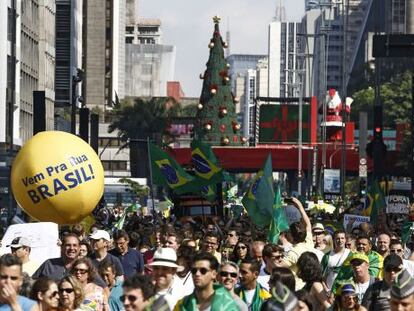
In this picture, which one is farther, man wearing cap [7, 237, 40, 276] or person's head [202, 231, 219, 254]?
person's head [202, 231, 219, 254]

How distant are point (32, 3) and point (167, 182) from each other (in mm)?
47727

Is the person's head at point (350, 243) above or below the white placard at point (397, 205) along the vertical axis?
above

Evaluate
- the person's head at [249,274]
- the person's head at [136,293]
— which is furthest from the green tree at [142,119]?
the person's head at [136,293]

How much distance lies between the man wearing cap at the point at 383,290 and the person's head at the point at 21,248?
403cm

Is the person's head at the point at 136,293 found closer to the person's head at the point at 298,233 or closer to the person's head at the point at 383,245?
the person's head at the point at 298,233

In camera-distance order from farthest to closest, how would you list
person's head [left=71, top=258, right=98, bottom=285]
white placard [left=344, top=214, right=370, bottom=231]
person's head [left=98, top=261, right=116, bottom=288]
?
Result: 1. white placard [left=344, top=214, right=370, bottom=231]
2. person's head [left=98, top=261, right=116, bottom=288]
3. person's head [left=71, top=258, right=98, bottom=285]

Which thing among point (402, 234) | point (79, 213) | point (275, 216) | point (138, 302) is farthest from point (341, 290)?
point (402, 234)

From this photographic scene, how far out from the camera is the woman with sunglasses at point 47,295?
1352 cm

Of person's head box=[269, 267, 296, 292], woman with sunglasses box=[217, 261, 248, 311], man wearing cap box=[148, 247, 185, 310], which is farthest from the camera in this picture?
person's head box=[269, 267, 296, 292]

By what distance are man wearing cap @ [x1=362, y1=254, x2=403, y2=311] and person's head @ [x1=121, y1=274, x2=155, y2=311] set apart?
2.68m

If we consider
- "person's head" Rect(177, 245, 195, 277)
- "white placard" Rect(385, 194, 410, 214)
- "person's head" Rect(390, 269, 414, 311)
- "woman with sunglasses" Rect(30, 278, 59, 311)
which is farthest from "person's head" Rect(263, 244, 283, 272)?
"white placard" Rect(385, 194, 410, 214)

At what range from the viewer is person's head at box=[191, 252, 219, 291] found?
13250 millimetres

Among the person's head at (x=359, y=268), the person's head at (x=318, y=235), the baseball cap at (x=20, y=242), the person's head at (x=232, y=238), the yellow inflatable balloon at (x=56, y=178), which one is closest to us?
the person's head at (x=359, y=268)

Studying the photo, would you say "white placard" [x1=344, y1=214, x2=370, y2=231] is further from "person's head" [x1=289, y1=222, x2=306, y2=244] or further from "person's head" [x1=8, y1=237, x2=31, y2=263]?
"person's head" [x1=8, y1=237, x2=31, y2=263]
